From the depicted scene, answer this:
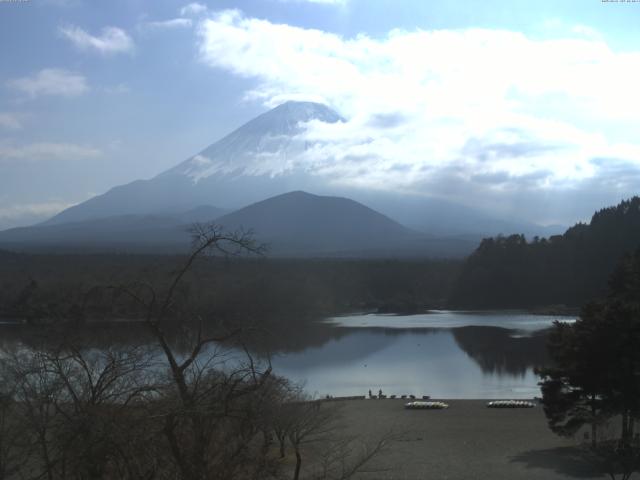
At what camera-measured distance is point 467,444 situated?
37.2 ft

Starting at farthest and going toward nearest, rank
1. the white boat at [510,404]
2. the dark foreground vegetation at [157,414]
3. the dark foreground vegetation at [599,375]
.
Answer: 1. the white boat at [510,404]
2. the dark foreground vegetation at [599,375]
3. the dark foreground vegetation at [157,414]

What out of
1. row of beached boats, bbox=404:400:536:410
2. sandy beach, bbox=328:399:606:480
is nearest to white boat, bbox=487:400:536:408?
row of beached boats, bbox=404:400:536:410

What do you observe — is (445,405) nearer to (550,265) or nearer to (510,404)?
(510,404)

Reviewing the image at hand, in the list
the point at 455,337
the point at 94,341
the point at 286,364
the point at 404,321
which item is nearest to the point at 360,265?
the point at 404,321

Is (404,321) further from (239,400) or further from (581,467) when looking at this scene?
(239,400)

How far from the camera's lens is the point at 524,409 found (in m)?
14.7

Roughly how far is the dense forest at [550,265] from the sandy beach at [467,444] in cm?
3180

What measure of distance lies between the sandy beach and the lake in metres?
2.44

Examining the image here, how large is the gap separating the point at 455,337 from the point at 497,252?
2050 centimetres

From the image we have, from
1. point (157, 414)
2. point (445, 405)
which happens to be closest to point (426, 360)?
point (445, 405)

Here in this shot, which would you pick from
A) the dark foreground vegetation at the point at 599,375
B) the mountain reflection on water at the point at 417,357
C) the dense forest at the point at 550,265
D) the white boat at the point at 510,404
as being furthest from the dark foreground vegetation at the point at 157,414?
the dense forest at the point at 550,265

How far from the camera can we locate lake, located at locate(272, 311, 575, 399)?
62.3 ft

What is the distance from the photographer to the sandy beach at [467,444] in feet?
30.3

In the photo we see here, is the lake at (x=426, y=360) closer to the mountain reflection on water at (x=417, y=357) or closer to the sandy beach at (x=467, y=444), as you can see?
the mountain reflection on water at (x=417, y=357)
